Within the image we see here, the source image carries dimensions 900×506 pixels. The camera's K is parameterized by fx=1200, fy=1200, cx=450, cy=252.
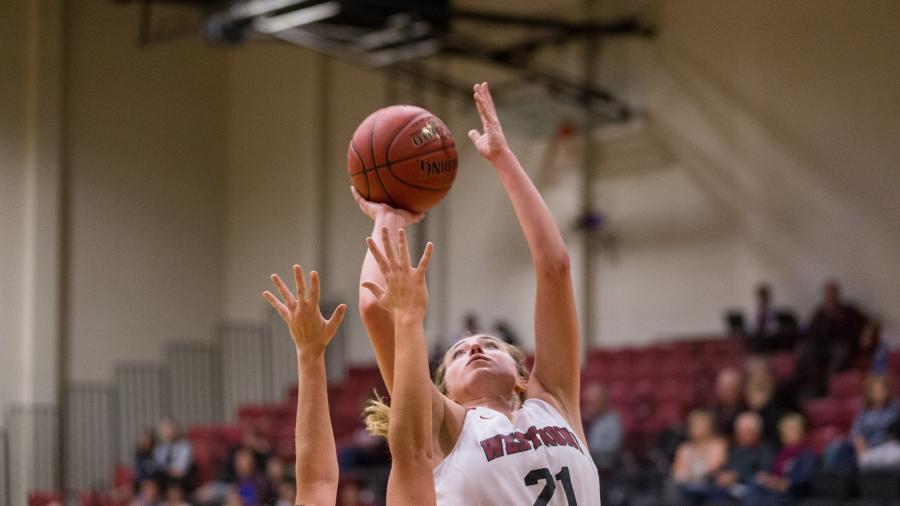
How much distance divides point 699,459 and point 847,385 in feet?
5.65

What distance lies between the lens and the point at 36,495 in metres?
12.9

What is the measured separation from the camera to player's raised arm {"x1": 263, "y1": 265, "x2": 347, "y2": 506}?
9.50ft

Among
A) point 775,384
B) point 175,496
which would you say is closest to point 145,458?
point 175,496

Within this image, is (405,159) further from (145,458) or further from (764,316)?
(145,458)

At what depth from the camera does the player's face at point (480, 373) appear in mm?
3172

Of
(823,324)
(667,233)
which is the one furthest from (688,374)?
(667,233)

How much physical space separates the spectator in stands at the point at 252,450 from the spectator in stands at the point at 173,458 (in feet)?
2.11

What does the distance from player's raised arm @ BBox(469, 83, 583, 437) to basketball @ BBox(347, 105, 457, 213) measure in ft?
0.63

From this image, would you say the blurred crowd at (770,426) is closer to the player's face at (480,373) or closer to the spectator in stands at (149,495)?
the spectator in stands at (149,495)

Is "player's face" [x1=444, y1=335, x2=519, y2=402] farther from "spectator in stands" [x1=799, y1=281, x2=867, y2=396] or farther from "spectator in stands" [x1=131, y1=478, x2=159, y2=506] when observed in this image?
"spectator in stands" [x1=131, y1=478, x2=159, y2=506]

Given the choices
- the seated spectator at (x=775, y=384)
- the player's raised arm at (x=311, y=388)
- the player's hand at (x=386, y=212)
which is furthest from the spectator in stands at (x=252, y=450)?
the player's raised arm at (x=311, y=388)

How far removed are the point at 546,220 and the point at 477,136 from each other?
35 cm

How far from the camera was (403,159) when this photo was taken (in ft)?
10.9

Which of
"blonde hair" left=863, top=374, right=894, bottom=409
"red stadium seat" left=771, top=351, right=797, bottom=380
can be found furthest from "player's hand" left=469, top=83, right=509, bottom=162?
"red stadium seat" left=771, top=351, right=797, bottom=380
